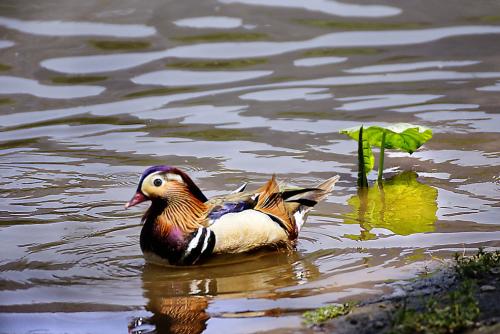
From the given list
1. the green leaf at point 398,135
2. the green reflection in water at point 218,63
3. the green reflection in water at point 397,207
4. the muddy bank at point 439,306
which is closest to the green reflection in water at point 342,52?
the green reflection in water at point 218,63

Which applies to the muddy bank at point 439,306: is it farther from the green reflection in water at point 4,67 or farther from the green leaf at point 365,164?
the green reflection in water at point 4,67

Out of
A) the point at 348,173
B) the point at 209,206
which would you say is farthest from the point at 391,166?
the point at 209,206

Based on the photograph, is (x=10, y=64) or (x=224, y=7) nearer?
(x=10, y=64)

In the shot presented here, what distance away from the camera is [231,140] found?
11164 mm

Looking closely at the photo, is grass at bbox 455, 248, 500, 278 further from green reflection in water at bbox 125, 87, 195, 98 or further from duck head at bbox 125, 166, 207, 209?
green reflection in water at bbox 125, 87, 195, 98

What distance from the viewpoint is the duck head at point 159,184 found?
7.81 meters

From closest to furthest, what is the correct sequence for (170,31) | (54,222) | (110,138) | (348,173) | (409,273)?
1. (409,273)
2. (54,222)
3. (348,173)
4. (110,138)
5. (170,31)

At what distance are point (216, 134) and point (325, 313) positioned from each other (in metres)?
5.47

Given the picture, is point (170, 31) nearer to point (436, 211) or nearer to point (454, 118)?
A: point (454, 118)

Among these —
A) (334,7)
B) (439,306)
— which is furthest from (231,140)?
(439,306)

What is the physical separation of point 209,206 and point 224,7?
300 inches

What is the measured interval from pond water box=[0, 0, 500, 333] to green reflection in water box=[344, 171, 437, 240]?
0.02 metres

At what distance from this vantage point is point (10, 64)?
13.8 meters

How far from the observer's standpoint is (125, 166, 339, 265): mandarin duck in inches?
305
